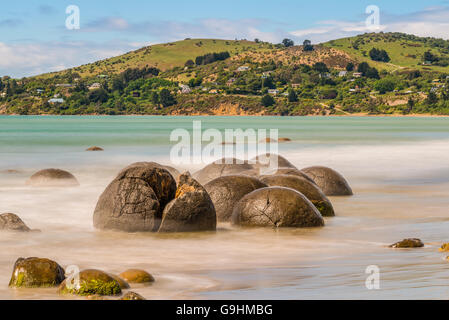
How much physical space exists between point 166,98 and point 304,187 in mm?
178864

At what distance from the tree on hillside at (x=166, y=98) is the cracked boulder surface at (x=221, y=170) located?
573 ft

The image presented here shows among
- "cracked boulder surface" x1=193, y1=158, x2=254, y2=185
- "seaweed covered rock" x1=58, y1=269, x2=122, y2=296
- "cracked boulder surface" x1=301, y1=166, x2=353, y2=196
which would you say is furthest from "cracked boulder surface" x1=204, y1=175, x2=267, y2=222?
"seaweed covered rock" x1=58, y1=269, x2=122, y2=296

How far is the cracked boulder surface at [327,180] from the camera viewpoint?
21.4 m

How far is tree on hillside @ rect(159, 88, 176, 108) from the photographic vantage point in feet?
637

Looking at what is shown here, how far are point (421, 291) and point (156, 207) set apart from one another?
267 inches

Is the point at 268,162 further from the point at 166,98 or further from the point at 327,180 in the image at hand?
the point at 166,98

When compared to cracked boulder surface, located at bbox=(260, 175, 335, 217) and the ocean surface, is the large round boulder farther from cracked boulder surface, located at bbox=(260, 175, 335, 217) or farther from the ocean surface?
cracked boulder surface, located at bbox=(260, 175, 335, 217)

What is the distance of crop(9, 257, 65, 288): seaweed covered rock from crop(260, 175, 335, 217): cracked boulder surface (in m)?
7.97

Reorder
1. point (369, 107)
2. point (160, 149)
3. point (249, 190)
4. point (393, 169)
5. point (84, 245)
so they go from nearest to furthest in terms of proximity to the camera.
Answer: point (84, 245), point (249, 190), point (393, 169), point (160, 149), point (369, 107)

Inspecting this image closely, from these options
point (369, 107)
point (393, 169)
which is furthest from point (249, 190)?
point (369, 107)

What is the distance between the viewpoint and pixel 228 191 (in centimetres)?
1630

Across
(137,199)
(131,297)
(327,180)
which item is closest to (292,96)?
(327,180)
